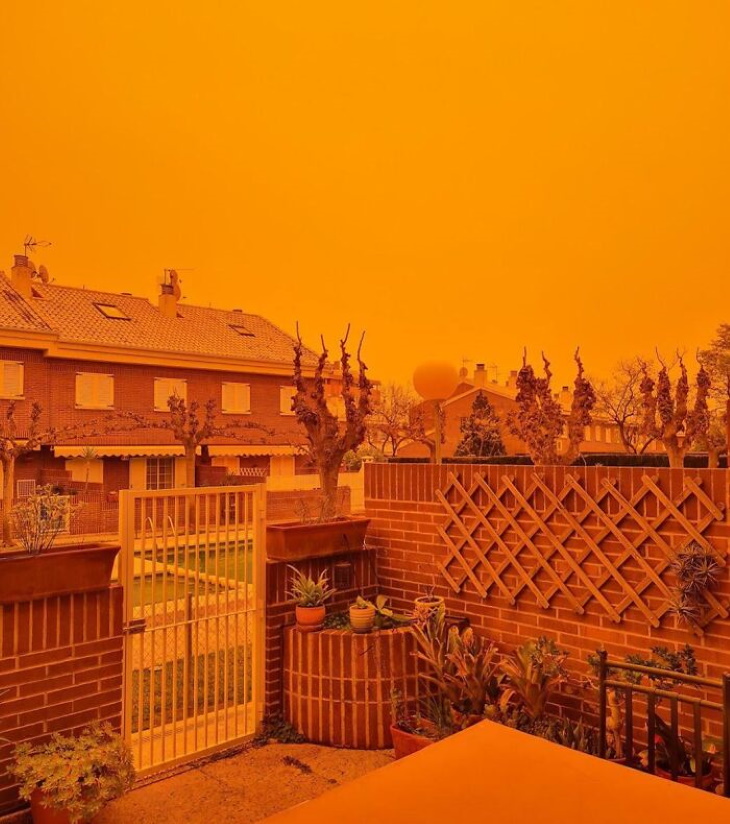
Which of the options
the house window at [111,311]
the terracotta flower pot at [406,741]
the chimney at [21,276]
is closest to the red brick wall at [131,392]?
the house window at [111,311]

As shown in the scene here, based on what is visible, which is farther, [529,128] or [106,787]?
[529,128]

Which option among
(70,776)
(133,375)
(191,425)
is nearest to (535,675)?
(70,776)

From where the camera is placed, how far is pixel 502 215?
19594 millimetres

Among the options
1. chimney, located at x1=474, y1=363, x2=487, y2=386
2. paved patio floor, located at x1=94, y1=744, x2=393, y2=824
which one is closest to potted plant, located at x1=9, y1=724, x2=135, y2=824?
paved patio floor, located at x1=94, y1=744, x2=393, y2=824

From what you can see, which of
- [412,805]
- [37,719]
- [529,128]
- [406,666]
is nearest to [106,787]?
[37,719]

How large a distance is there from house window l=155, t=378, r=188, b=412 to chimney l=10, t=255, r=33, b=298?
638 cm

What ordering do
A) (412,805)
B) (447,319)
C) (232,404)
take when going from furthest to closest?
(447,319), (232,404), (412,805)

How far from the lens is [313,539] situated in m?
6.23

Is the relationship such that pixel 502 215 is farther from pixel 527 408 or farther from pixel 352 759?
pixel 352 759

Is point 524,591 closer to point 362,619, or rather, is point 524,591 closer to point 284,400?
point 362,619

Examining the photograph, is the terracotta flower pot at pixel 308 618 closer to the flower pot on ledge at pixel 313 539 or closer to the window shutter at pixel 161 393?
the flower pot on ledge at pixel 313 539

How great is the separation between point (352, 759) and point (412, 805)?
4224 mm

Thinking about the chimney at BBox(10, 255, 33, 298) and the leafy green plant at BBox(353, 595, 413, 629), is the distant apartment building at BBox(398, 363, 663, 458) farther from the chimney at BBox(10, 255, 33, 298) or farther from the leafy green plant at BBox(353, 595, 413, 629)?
the leafy green plant at BBox(353, 595, 413, 629)

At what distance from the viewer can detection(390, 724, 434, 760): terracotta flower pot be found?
4895mm
